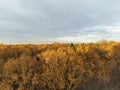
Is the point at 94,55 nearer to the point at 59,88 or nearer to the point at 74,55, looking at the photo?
the point at 74,55

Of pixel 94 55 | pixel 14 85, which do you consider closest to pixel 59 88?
pixel 14 85

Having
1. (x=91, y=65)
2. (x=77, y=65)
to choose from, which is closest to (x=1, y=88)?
(x=77, y=65)

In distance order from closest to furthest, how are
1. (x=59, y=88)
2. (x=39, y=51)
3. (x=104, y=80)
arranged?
(x=59, y=88) < (x=104, y=80) < (x=39, y=51)

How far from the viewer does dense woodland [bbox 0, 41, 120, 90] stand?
1024 inches

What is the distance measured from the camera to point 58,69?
2759cm

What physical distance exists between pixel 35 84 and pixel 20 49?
5.79 metres

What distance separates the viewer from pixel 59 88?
26.9 m

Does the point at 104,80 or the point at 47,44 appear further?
the point at 47,44

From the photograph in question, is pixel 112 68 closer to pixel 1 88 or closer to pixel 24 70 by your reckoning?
pixel 24 70

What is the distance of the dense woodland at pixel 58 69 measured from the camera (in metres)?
26.0

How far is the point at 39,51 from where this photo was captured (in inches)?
1229

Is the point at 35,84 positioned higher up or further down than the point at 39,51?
further down

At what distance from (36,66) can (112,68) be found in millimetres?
7981

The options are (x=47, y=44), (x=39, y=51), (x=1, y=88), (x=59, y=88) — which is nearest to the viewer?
(x=1, y=88)
